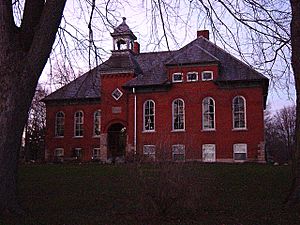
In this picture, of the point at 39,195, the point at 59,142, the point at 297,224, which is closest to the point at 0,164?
the point at 39,195

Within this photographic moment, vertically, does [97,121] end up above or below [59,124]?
above

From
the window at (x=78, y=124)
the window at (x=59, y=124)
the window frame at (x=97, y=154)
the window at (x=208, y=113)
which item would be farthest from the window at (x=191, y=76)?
the window at (x=59, y=124)

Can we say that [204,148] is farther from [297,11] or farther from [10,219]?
[10,219]

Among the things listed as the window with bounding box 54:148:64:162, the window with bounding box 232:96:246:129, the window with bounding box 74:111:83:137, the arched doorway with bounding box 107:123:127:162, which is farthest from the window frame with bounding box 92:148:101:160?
the window with bounding box 232:96:246:129

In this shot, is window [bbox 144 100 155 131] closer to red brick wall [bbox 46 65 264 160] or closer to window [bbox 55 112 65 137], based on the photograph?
red brick wall [bbox 46 65 264 160]

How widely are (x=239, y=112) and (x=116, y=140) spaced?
10413 mm

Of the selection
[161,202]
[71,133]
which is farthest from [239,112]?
[161,202]

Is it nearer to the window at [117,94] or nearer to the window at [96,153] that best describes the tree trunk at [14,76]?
the window at [117,94]

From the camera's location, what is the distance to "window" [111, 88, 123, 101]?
38500mm

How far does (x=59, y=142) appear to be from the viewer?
140ft

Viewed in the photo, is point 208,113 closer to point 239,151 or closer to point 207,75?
point 207,75

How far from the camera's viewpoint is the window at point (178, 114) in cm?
3638

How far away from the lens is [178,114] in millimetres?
36656

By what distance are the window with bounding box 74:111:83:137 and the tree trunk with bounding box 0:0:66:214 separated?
3321 cm
